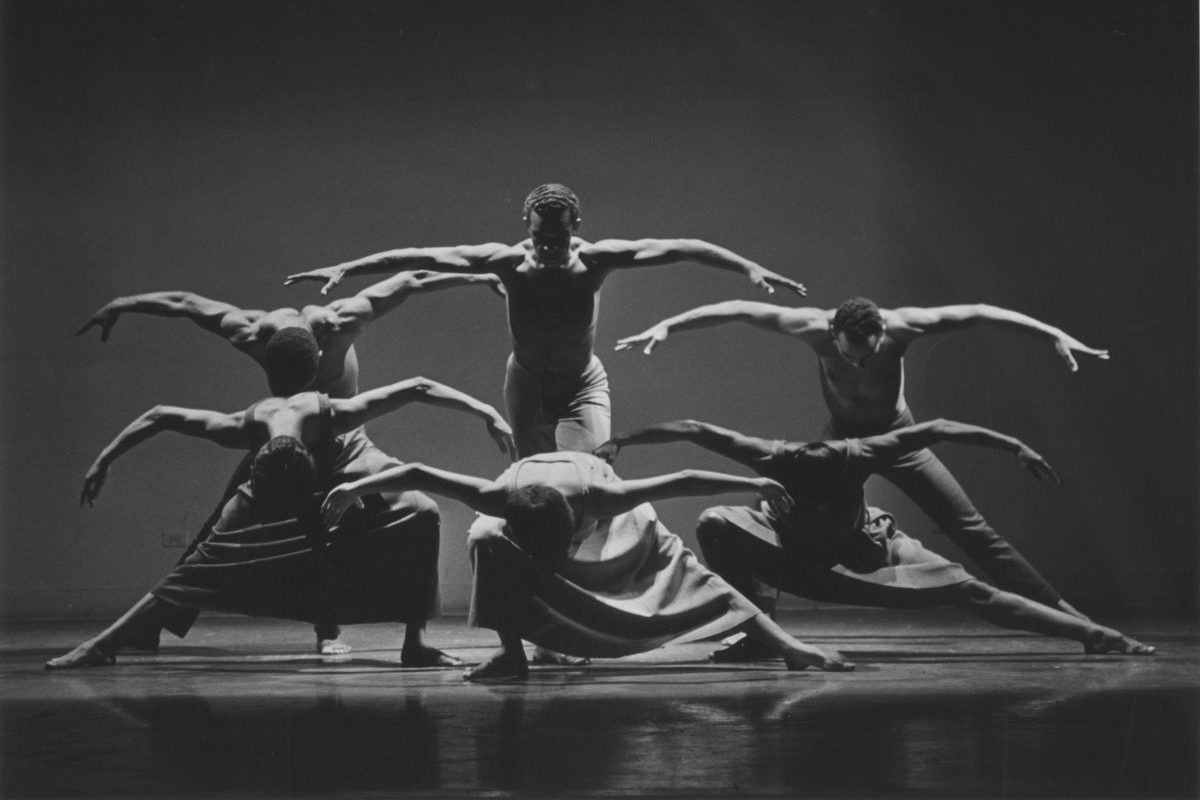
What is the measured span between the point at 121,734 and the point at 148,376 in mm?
4697

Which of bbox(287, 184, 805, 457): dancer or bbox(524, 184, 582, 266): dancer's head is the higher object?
bbox(524, 184, 582, 266): dancer's head

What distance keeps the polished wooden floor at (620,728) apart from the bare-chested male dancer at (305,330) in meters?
0.79

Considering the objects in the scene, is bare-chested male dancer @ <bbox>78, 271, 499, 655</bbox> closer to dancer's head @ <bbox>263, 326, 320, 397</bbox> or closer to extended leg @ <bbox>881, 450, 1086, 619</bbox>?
dancer's head @ <bbox>263, 326, 320, 397</bbox>

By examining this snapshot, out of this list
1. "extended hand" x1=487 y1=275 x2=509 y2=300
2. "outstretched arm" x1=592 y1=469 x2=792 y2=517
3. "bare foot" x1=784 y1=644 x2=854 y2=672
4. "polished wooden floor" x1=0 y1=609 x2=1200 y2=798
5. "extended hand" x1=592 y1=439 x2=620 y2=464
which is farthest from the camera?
"extended hand" x1=487 y1=275 x2=509 y2=300

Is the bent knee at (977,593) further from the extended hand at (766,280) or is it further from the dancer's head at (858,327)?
the extended hand at (766,280)

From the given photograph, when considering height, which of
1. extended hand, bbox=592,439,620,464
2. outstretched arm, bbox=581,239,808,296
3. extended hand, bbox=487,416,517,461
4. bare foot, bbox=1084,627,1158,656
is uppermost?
outstretched arm, bbox=581,239,808,296

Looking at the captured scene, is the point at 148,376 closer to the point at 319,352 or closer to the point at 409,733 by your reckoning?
the point at 319,352

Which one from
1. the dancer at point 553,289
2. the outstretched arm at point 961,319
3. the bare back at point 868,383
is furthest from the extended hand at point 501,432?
the outstretched arm at point 961,319

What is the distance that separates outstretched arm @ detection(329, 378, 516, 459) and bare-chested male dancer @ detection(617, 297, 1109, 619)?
2.18 feet

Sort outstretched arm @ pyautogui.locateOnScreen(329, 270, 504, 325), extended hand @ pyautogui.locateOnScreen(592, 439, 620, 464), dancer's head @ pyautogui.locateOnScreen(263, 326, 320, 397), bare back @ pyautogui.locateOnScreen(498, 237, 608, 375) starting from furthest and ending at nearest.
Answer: outstretched arm @ pyautogui.locateOnScreen(329, 270, 504, 325) < bare back @ pyautogui.locateOnScreen(498, 237, 608, 375) < dancer's head @ pyautogui.locateOnScreen(263, 326, 320, 397) < extended hand @ pyautogui.locateOnScreen(592, 439, 620, 464)

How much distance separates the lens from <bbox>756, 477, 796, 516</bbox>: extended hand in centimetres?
532

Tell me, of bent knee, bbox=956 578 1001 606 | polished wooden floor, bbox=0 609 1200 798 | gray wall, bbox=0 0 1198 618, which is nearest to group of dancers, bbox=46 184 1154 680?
bent knee, bbox=956 578 1001 606

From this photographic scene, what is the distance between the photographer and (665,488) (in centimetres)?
529

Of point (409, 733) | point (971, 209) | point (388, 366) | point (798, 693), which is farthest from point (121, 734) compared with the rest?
→ point (971, 209)
